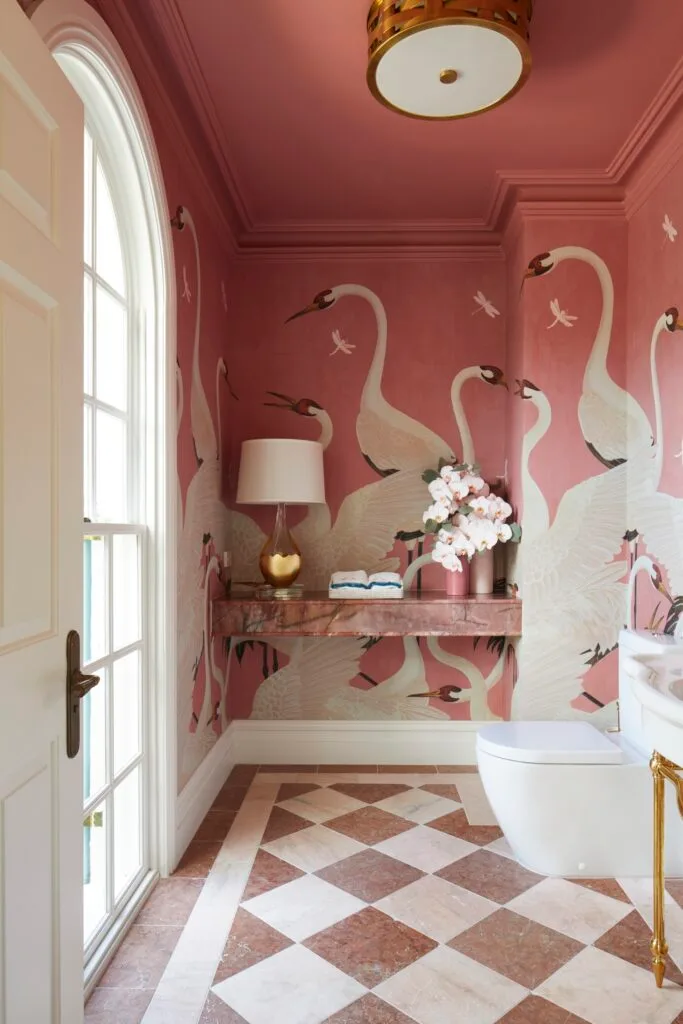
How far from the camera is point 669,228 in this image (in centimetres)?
254

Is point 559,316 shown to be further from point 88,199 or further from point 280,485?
point 88,199

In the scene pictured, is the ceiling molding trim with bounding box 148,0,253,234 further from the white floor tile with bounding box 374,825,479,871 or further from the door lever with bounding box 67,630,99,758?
the white floor tile with bounding box 374,825,479,871

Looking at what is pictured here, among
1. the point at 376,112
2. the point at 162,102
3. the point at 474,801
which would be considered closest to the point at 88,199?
the point at 162,102

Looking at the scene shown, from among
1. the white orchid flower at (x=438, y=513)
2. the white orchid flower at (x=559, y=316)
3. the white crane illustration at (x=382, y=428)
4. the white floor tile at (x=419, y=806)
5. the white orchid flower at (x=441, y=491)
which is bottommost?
the white floor tile at (x=419, y=806)

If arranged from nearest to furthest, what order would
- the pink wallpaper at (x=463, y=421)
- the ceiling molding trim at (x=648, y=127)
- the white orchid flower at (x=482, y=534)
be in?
the ceiling molding trim at (x=648, y=127) → the pink wallpaper at (x=463, y=421) → the white orchid flower at (x=482, y=534)

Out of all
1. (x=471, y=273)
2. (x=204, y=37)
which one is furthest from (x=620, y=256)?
(x=204, y=37)

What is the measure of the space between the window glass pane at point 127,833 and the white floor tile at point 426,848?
2.80 feet

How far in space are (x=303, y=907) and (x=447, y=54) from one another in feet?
8.26

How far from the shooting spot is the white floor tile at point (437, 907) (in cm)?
199

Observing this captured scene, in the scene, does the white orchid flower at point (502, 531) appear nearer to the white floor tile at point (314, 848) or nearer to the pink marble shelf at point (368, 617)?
the pink marble shelf at point (368, 617)

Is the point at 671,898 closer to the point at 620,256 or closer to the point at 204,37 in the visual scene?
the point at 620,256

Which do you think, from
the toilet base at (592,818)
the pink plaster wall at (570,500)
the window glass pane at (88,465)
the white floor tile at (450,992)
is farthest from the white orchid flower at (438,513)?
the white floor tile at (450,992)

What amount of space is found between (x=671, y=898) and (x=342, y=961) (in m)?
1.09

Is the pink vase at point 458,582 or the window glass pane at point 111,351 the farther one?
the pink vase at point 458,582
